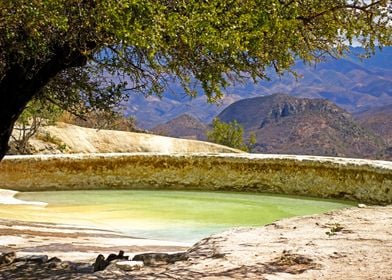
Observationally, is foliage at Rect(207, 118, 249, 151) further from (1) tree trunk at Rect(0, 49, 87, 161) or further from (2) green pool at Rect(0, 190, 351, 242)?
(1) tree trunk at Rect(0, 49, 87, 161)

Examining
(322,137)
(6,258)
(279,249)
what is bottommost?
(6,258)

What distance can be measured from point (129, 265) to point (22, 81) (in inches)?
137

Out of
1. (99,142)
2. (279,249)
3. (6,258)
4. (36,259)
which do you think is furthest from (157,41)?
(99,142)

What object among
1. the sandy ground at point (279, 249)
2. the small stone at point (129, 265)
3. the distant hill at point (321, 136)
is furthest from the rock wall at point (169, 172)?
the distant hill at point (321, 136)

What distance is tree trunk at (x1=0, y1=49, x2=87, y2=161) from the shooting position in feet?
30.5

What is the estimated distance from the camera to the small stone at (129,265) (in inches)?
303

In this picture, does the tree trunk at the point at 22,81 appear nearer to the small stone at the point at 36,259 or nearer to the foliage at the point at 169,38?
the foliage at the point at 169,38

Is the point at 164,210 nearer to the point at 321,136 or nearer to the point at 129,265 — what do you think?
the point at 129,265

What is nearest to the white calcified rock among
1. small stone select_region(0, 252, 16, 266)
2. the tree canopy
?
the tree canopy

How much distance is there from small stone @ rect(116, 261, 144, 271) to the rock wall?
16035 millimetres

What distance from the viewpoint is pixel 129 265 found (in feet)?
25.3

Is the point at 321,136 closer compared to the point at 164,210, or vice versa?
the point at 164,210

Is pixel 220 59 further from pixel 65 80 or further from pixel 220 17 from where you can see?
pixel 65 80

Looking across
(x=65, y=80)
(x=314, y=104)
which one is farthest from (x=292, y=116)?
(x=65, y=80)
